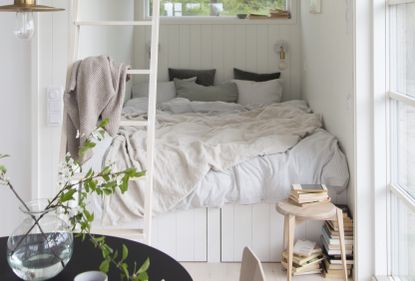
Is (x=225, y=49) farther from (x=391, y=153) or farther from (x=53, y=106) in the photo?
(x=53, y=106)

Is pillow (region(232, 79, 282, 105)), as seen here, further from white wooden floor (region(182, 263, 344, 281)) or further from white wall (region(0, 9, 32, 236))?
white wall (region(0, 9, 32, 236))

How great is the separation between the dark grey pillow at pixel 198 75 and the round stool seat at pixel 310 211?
3273 mm

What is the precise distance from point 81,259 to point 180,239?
7.02 feet

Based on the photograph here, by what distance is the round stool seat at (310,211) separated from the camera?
3.38 metres

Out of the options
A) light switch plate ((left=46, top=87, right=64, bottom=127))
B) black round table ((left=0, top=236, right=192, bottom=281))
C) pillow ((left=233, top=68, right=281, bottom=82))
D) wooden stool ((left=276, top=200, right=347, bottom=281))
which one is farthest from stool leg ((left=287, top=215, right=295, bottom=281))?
pillow ((left=233, top=68, right=281, bottom=82))

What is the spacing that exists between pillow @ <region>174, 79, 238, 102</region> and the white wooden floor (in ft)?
8.95

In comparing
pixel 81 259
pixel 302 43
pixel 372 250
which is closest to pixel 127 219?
pixel 372 250

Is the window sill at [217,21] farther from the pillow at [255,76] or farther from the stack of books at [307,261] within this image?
the stack of books at [307,261]

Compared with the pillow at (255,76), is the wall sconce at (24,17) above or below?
below

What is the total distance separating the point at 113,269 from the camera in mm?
1711

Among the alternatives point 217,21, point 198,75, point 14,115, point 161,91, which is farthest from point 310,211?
point 217,21

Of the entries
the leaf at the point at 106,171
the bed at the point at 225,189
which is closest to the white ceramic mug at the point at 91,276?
the leaf at the point at 106,171

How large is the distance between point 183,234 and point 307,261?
84 centimetres

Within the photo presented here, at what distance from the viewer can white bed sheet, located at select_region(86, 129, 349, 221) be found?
3.76 metres
